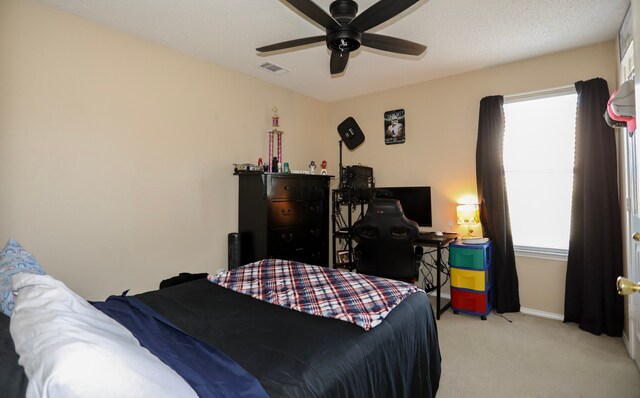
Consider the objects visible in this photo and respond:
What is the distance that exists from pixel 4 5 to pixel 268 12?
173 cm

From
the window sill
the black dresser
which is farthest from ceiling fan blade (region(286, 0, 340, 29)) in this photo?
the window sill

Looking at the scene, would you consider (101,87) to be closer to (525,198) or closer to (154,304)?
(154,304)

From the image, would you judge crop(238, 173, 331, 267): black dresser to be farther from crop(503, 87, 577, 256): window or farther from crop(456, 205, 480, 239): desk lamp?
crop(503, 87, 577, 256): window

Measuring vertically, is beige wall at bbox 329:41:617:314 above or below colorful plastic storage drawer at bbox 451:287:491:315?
above

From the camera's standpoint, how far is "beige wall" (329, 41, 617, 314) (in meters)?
3.10

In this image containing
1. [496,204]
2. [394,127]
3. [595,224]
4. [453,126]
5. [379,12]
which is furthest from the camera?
[394,127]

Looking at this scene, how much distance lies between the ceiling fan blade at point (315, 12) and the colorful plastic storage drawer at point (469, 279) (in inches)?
102

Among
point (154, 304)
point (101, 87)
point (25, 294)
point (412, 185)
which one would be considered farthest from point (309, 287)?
point (412, 185)

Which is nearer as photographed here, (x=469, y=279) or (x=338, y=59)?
(x=338, y=59)

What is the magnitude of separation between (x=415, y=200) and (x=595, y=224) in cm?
166

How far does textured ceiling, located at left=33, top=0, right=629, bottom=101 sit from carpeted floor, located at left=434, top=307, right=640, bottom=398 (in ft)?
8.54

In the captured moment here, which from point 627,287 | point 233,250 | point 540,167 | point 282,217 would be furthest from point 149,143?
point 540,167

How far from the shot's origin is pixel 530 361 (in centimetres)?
239

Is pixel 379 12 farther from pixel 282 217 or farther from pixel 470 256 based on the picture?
pixel 470 256
